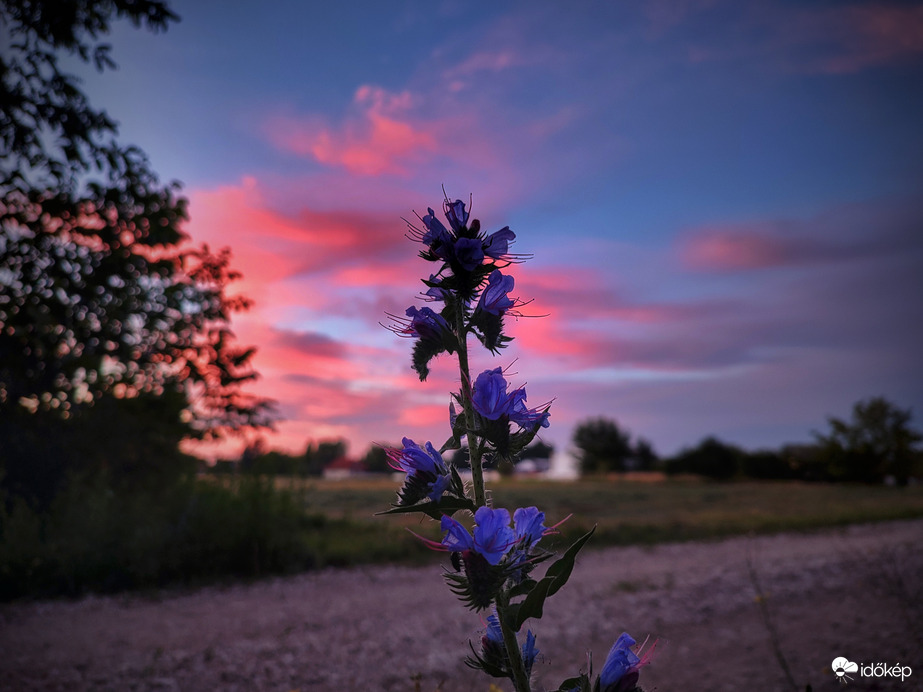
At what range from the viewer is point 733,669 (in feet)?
16.6

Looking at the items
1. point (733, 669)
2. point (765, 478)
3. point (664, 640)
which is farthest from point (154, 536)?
point (765, 478)

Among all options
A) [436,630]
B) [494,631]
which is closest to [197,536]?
[436,630]

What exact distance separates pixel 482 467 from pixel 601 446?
5306 centimetres

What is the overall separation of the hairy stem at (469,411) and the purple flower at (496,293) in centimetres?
9

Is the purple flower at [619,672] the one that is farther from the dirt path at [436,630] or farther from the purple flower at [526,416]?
the dirt path at [436,630]

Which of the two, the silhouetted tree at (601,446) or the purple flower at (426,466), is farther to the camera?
the silhouetted tree at (601,446)

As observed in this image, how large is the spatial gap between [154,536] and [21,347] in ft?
11.7

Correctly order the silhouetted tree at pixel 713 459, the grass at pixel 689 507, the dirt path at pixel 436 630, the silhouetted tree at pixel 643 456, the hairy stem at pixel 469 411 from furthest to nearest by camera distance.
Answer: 1. the silhouetted tree at pixel 643 456
2. the silhouetted tree at pixel 713 459
3. the grass at pixel 689 507
4. the dirt path at pixel 436 630
5. the hairy stem at pixel 469 411

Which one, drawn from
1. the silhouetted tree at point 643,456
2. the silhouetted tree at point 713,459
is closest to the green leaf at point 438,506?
the silhouetted tree at point 713,459

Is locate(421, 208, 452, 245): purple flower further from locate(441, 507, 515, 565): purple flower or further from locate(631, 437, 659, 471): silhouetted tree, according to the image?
locate(631, 437, 659, 471): silhouetted tree

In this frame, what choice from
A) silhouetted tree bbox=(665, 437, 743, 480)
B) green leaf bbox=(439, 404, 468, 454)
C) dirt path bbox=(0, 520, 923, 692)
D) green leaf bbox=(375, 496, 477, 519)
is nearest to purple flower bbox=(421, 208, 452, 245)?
green leaf bbox=(439, 404, 468, 454)

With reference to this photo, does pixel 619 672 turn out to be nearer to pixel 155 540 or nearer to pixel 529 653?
pixel 529 653

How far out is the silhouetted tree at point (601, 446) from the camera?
48031mm

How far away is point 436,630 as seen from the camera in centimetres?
667
